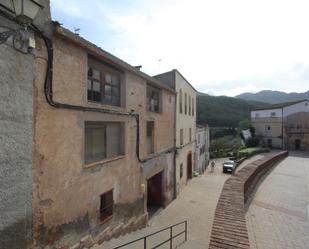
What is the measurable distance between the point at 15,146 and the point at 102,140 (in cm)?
379

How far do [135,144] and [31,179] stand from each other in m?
5.64

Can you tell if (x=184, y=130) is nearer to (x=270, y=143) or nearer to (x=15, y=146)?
(x=15, y=146)

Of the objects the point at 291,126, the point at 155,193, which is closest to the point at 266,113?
the point at 291,126

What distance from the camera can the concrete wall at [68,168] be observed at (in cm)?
559

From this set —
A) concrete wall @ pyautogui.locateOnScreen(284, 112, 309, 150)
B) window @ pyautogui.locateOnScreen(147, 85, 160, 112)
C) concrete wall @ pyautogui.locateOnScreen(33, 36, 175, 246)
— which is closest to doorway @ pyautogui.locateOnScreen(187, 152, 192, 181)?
window @ pyautogui.locateOnScreen(147, 85, 160, 112)

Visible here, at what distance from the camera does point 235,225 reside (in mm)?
6988

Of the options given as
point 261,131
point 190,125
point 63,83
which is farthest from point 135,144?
point 261,131

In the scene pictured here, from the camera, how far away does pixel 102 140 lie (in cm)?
856

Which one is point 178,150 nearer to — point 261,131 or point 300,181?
point 300,181

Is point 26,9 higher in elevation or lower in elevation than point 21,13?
higher

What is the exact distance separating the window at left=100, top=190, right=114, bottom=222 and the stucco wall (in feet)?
10.2

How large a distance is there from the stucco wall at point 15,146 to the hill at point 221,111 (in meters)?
71.8

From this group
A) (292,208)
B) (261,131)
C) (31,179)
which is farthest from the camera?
(261,131)

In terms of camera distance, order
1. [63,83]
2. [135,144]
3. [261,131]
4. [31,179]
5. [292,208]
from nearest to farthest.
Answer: [31,179] → [63,83] → [135,144] → [292,208] → [261,131]
